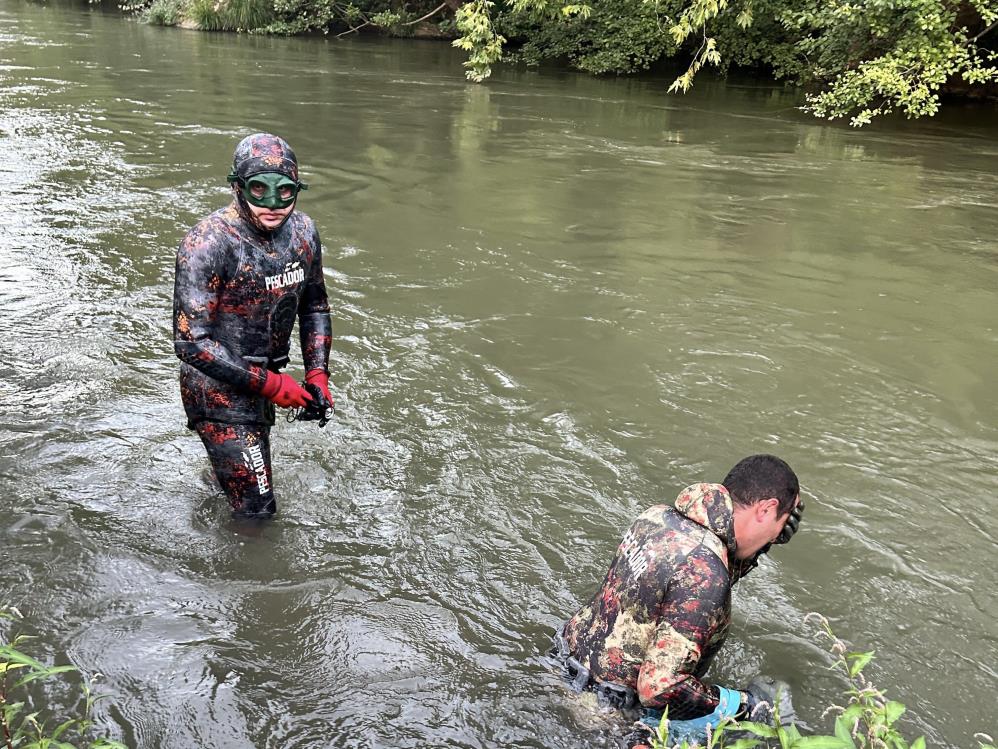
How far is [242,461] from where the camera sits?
4066 mm

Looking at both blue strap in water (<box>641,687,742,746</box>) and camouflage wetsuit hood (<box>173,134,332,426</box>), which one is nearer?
blue strap in water (<box>641,687,742,746</box>)

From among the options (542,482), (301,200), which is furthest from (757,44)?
(542,482)

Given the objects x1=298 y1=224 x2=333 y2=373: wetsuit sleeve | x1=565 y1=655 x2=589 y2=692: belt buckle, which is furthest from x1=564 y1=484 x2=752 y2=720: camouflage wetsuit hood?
x1=298 y1=224 x2=333 y2=373: wetsuit sleeve

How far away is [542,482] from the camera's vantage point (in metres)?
5.11

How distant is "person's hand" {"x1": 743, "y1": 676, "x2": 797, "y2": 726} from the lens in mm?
3074

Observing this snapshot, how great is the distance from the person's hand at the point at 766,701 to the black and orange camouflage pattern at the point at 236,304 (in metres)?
2.42

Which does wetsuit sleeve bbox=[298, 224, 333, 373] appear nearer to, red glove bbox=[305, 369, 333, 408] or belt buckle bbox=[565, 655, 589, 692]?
red glove bbox=[305, 369, 333, 408]

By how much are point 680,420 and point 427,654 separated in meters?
2.75

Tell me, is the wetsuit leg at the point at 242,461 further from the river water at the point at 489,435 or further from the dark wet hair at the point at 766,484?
the dark wet hair at the point at 766,484

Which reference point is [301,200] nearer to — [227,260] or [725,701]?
[227,260]

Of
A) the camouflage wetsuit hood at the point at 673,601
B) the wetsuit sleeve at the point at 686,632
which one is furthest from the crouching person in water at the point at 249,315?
the wetsuit sleeve at the point at 686,632

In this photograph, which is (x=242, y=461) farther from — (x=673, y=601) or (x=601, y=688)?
(x=673, y=601)

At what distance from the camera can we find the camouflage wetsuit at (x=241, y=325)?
12.1 feet

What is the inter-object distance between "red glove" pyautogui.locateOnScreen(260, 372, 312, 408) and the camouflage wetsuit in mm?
43
